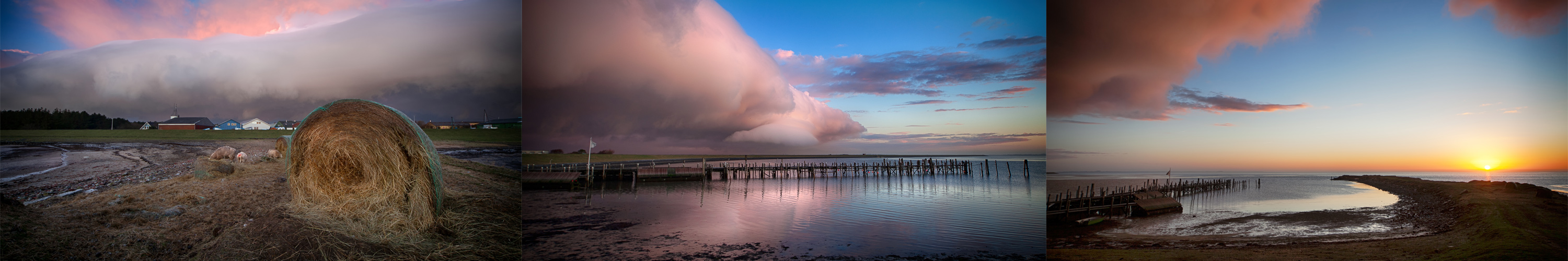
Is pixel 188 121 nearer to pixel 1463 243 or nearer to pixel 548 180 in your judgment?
pixel 548 180

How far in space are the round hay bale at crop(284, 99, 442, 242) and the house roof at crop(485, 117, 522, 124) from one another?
4.73 feet

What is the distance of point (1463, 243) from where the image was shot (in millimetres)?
6227

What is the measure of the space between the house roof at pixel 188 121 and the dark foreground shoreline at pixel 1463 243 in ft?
23.3

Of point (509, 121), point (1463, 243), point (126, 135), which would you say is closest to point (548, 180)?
point (509, 121)

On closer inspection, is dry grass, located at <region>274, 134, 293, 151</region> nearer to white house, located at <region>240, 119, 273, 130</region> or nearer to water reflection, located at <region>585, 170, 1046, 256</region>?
white house, located at <region>240, 119, 273, 130</region>

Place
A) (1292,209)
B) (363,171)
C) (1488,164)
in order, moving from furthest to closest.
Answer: (1292,209)
(1488,164)
(363,171)

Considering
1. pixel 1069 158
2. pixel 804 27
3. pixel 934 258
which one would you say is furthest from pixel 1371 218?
pixel 804 27

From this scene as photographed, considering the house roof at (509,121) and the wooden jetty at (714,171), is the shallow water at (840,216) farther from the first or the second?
the house roof at (509,121)

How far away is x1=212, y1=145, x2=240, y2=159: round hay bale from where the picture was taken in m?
3.74

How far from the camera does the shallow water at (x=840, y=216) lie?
5.44 metres

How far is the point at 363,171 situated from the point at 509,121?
65.7 inches

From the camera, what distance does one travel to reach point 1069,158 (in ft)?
21.8

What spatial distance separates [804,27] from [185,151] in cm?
606

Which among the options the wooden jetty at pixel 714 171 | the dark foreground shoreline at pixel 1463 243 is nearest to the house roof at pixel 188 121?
the dark foreground shoreline at pixel 1463 243
